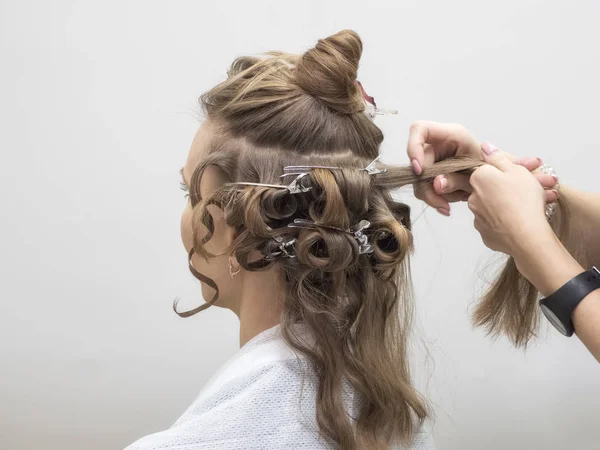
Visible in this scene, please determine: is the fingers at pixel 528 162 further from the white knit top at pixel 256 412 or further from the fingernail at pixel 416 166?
the white knit top at pixel 256 412

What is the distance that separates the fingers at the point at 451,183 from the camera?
119 cm

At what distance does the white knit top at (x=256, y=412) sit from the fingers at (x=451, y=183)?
0.37 metres

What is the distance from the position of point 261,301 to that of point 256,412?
0.21 meters

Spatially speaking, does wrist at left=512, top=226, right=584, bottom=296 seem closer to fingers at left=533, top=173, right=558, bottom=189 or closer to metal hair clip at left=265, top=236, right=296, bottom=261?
fingers at left=533, top=173, right=558, bottom=189

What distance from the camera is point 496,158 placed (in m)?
1.20

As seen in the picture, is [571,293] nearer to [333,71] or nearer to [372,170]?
[372,170]

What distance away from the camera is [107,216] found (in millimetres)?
2010

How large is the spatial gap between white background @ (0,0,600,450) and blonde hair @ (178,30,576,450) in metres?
0.79

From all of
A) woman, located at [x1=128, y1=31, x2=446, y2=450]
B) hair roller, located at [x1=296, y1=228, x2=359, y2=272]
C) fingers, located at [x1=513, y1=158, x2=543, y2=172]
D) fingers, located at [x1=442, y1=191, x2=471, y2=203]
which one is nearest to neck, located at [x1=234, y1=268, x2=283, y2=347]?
woman, located at [x1=128, y1=31, x2=446, y2=450]

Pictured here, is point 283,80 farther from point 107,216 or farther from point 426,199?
point 107,216

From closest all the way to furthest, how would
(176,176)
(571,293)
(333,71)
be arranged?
(571,293)
(333,71)
(176,176)

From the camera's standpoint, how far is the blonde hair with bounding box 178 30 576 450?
3.56 ft

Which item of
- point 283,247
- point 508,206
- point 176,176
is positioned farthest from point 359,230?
point 176,176

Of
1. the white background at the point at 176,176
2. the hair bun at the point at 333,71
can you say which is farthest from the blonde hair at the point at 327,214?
the white background at the point at 176,176
